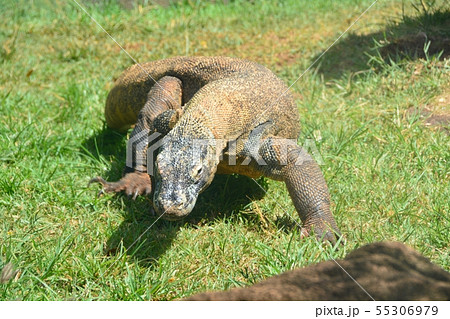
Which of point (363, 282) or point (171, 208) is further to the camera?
point (171, 208)

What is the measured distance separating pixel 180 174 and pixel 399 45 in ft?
12.8

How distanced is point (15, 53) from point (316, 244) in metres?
5.04

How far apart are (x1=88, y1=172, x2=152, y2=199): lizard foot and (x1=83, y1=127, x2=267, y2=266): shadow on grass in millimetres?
71

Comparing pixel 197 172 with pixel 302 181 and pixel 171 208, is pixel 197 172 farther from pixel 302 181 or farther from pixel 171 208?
pixel 302 181

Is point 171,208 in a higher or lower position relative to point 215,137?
lower

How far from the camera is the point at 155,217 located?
12.8 feet

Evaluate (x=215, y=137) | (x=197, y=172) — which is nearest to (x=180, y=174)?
(x=197, y=172)

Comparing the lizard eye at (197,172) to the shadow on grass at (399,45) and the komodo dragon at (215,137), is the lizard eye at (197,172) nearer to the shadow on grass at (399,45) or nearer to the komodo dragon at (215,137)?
the komodo dragon at (215,137)

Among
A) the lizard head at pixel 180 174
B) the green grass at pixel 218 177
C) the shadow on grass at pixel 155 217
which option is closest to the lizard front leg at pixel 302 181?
the green grass at pixel 218 177

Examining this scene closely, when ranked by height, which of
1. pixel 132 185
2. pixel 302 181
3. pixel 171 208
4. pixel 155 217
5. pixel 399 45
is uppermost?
pixel 399 45

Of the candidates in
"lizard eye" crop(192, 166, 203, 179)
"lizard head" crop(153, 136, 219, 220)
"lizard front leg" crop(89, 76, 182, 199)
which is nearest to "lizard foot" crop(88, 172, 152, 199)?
"lizard front leg" crop(89, 76, 182, 199)

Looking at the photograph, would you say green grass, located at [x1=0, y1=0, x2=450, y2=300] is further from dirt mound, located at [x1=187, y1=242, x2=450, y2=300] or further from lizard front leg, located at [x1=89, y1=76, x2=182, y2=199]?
dirt mound, located at [x1=187, y1=242, x2=450, y2=300]

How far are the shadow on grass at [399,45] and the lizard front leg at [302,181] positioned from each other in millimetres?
2457

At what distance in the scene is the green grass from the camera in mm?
3236
